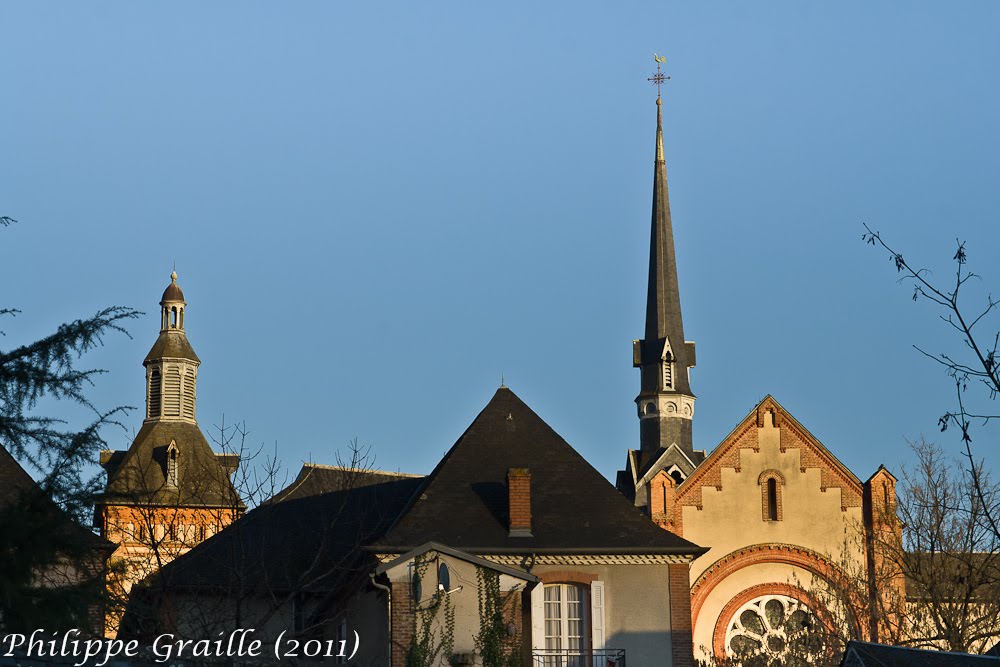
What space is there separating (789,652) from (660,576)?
8.07m

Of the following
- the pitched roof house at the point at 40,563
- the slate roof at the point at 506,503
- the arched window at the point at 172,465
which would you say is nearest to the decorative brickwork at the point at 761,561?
the slate roof at the point at 506,503

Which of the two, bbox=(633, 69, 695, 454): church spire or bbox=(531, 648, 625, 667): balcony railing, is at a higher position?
bbox=(633, 69, 695, 454): church spire

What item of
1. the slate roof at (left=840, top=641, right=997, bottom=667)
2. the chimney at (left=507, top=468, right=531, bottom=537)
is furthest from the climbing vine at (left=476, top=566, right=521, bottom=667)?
the slate roof at (left=840, top=641, right=997, bottom=667)

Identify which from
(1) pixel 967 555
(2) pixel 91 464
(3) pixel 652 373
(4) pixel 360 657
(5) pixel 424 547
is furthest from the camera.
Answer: (3) pixel 652 373

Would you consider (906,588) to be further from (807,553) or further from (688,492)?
(688,492)

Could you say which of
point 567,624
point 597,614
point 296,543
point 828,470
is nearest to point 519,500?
point 567,624

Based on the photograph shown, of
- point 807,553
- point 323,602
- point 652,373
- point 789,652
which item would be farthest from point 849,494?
point 652,373

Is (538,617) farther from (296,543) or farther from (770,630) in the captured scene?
(770,630)

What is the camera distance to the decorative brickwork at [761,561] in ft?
116

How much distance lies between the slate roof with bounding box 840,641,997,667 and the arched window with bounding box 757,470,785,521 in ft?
56.8

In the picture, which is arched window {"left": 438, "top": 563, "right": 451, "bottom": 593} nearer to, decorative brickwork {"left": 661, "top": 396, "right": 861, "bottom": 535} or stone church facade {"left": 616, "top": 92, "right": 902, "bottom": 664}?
stone church facade {"left": 616, "top": 92, "right": 902, "bottom": 664}

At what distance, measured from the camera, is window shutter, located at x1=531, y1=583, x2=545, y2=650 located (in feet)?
93.2

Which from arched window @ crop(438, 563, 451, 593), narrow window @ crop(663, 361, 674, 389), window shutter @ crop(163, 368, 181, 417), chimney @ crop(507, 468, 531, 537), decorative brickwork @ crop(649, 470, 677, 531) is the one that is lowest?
arched window @ crop(438, 563, 451, 593)

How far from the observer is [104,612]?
12.7 metres
